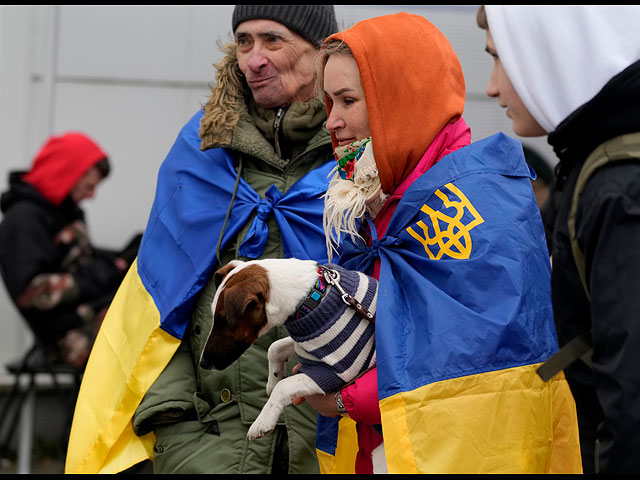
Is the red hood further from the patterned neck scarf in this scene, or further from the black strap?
the black strap

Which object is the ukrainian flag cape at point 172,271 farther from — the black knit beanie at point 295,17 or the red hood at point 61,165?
the red hood at point 61,165

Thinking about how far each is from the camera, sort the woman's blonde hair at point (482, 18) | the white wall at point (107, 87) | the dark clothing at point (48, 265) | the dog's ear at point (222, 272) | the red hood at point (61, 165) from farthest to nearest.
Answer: the white wall at point (107, 87)
the red hood at point (61, 165)
the dark clothing at point (48, 265)
the dog's ear at point (222, 272)
the woman's blonde hair at point (482, 18)

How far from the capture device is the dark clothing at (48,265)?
5539 millimetres

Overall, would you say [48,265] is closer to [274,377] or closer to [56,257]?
[56,257]

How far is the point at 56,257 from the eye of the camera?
18.7ft

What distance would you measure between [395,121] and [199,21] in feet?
17.0

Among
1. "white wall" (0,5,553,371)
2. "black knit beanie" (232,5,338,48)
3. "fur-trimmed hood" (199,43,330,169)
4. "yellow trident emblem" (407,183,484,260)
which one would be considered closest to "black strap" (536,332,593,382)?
"yellow trident emblem" (407,183,484,260)

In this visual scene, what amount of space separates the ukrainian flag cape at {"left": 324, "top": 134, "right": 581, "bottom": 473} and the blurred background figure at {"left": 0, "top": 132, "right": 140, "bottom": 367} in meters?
3.76

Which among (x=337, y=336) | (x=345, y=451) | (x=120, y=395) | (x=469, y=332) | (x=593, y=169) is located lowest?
(x=120, y=395)

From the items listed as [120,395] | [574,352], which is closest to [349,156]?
[574,352]

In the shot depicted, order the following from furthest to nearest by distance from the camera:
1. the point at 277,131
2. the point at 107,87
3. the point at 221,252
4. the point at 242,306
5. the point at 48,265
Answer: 1. the point at 107,87
2. the point at 48,265
3. the point at 277,131
4. the point at 221,252
5. the point at 242,306

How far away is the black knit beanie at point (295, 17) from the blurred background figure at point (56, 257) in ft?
9.70

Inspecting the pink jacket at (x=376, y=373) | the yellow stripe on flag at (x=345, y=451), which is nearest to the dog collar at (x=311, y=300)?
the pink jacket at (x=376, y=373)

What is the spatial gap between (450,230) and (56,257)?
13.2 feet
